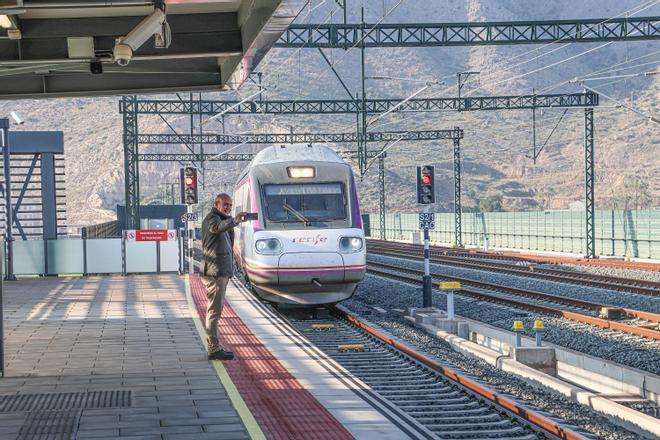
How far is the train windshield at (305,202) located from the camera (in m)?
18.5

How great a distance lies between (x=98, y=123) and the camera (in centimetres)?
15450

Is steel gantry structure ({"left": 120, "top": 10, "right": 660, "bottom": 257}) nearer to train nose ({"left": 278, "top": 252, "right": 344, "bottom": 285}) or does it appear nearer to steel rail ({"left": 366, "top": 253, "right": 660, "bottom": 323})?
steel rail ({"left": 366, "top": 253, "right": 660, "bottom": 323})

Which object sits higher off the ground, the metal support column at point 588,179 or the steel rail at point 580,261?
the metal support column at point 588,179

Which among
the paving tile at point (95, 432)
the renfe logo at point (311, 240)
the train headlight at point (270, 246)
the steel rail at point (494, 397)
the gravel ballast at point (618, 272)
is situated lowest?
the gravel ballast at point (618, 272)

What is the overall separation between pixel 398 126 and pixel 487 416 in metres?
133

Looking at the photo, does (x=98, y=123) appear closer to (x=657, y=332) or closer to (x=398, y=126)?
(x=398, y=126)

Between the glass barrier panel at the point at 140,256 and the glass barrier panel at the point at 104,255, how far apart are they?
32 cm

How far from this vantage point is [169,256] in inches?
1190

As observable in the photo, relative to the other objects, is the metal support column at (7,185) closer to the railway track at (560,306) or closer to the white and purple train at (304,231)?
the white and purple train at (304,231)

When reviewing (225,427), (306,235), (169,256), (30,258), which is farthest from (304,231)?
(30,258)

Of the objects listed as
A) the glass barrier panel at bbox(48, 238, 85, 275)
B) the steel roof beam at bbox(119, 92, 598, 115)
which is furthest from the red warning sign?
the steel roof beam at bbox(119, 92, 598, 115)

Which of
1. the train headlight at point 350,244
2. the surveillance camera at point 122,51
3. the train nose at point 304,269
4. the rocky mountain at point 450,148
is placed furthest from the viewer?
the rocky mountain at point 450,148

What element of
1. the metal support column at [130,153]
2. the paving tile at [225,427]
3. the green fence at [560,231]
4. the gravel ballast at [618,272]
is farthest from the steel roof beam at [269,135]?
the paving tile at [225,427]

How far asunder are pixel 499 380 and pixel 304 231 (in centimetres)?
679
